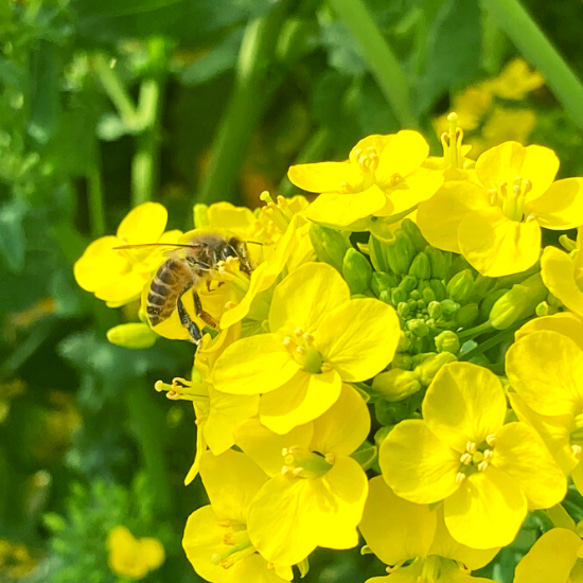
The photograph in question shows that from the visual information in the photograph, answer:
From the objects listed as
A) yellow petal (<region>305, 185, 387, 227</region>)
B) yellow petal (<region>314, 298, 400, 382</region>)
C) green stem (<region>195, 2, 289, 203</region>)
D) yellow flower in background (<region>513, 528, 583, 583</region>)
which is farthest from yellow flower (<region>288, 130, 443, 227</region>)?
green stem (<region>195, 2, 289, 203</region>)

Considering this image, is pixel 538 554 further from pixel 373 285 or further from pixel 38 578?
pixel 38 578

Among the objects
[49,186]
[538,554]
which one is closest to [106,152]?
[49,186]

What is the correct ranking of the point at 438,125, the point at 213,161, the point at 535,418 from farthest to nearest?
the point at 438,125 < the point at 213,161 < the point at 535,418

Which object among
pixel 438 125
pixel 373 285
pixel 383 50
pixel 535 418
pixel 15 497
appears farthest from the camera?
pixel 15 497

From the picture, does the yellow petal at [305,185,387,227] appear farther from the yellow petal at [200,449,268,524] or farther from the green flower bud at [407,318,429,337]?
the yellow petal at [200,449,268,524]

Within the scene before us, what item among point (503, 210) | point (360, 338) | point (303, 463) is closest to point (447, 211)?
point (503, 210)

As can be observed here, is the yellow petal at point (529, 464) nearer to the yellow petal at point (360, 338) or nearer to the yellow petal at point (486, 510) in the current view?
the yellow petal at point (486, 510)

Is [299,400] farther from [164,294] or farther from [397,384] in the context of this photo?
[164,294]

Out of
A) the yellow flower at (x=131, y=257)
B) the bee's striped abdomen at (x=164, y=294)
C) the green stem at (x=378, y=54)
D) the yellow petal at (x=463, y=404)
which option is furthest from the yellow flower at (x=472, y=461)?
the green stem at (x=378, y=54)
